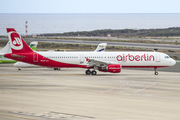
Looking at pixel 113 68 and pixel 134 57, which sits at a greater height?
pixel 134 57

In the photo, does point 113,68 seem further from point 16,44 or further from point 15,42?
point 15,42

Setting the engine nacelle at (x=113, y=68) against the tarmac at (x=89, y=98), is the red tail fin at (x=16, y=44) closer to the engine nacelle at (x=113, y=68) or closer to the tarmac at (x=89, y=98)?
the tarmac at (x=89, y=98)

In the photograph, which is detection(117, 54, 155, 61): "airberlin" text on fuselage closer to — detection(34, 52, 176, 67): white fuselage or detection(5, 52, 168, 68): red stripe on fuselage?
detection(34, 52, 176, 67): white fuselage

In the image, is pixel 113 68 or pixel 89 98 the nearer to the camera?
Result: pixel 89 98

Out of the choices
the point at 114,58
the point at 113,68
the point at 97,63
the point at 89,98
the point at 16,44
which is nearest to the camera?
the point at 89,98

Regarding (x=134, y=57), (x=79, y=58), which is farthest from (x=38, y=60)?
(x=134, y=57)

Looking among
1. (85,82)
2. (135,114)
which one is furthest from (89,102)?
(85,82)

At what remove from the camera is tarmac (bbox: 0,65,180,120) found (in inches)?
867

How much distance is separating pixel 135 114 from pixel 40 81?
59.9ft

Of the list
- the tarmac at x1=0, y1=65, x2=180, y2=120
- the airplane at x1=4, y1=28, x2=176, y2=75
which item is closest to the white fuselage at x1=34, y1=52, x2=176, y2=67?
the airplane at x1=4, y1=28, x2=176, y2=75

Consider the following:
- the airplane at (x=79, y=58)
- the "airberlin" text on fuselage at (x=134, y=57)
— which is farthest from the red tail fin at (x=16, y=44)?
the "airberlin" text on fuselage at (x=134, y=57)

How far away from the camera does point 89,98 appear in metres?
28.0

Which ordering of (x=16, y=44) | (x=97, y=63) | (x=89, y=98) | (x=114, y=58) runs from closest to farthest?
(x=89, y=98) < (x=97, y=63) < (x=16, y=44) < (x=114, y=58)

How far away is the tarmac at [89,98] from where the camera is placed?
22031 millimetres
